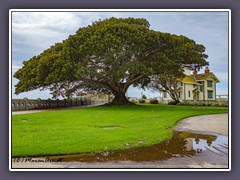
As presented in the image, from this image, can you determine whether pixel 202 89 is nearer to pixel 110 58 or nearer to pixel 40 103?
pixel 40 103

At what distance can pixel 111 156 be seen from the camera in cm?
510

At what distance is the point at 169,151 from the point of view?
545 centimetres

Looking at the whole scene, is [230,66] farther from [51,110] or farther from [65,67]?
[65,67]

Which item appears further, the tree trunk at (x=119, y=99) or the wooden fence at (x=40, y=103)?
the tree trunk at (x=119, y=99)

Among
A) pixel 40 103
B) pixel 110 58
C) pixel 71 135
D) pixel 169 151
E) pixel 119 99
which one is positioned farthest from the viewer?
pixel 119 99

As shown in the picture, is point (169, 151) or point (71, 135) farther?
point (71, 135)

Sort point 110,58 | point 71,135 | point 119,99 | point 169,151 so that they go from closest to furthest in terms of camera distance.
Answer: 1. point 169,151
2. point 71,135
3. point 110,58
4. point 119,99

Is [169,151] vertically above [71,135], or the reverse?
[71,135]

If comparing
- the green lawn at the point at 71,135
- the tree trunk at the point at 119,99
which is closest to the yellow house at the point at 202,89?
the green lawn at the point at 71,135

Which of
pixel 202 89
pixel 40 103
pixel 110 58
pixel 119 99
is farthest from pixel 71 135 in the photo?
pixel 119 99

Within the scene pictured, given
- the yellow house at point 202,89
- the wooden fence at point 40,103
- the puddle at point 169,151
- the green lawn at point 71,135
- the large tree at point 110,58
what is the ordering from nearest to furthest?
the puddle at point 169,151 → the green lawn at point 71,135 → the wooden fence at point 40,103 → the yellow house at point 202,89 → the large tree at point 110,58

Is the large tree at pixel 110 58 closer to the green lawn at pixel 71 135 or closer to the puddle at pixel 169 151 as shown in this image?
the green lawn at pixel 71 135

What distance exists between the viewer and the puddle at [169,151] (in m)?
5.03

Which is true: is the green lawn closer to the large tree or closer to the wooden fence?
A: the wooden fence
